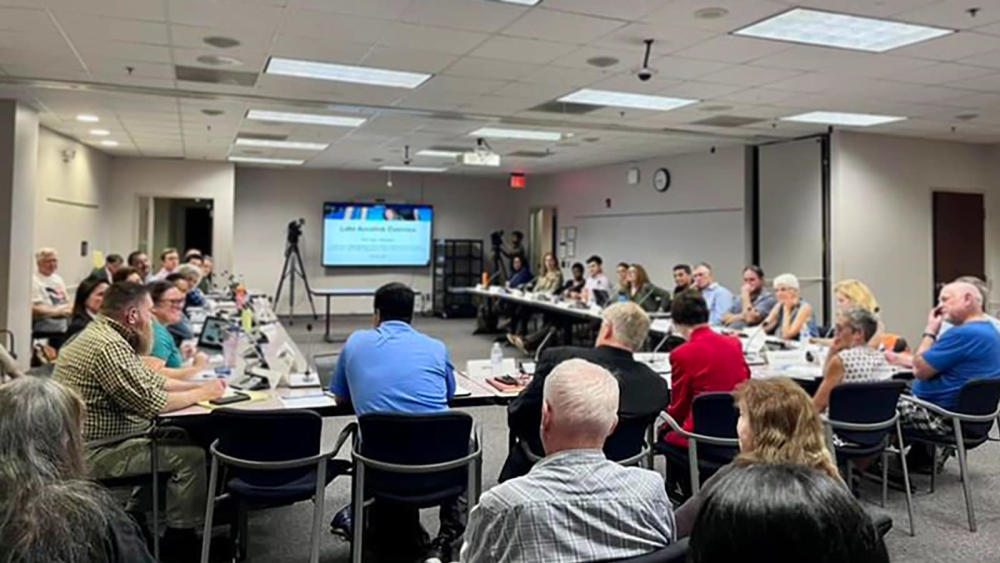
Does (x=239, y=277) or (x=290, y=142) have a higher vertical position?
(x=290, y=142)

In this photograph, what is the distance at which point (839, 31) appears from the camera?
464 centimetres

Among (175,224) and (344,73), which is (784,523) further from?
(175,224)

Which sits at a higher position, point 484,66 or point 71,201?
point 484,66

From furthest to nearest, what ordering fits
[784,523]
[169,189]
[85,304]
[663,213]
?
[169,189], [663,213], [85,304], [784,523]

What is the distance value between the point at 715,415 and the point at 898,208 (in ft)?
22.1

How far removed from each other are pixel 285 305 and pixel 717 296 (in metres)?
8.74

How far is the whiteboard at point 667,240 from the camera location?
32.5 ft

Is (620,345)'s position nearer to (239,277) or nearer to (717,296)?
(717,296)

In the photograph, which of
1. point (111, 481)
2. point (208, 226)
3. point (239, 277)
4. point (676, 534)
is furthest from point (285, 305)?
point (676, 534)

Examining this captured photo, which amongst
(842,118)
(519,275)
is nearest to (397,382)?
(842,118)

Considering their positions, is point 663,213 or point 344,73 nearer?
point 344,73

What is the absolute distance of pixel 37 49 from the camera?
205 inches

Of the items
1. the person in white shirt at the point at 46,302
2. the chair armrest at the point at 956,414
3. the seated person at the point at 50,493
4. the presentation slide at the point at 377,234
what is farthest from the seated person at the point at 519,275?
the seated person at the point at 50,493

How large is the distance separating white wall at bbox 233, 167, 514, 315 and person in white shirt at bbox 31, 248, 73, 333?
5.73 metres
